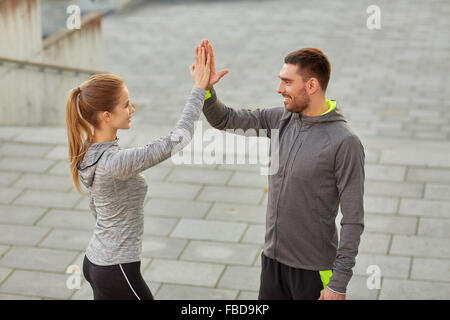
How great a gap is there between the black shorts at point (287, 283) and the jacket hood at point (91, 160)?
3.62ft

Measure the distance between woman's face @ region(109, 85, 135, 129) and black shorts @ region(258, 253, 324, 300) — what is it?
1.13 meters

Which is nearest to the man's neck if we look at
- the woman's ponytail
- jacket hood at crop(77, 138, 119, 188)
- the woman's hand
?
the woman's hand

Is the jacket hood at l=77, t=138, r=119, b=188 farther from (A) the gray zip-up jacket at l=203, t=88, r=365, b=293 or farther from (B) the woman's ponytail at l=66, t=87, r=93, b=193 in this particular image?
A: (A) the gray zip-up jacket at l=203, t=88, r=365, b=293

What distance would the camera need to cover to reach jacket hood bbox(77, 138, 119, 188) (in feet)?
12.4

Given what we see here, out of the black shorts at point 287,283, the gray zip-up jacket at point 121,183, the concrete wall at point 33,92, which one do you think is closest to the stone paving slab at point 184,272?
the black shorts at point 287,283

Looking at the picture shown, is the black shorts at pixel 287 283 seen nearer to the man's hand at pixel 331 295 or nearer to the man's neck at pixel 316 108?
the man's hand at pixel 331 295

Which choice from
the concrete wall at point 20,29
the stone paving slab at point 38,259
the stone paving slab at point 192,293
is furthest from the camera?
the concrete wall at point 20,29

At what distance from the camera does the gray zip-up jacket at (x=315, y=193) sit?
3.78 m

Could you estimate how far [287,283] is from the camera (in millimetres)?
4113

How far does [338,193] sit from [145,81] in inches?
433

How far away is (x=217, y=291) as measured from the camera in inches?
237

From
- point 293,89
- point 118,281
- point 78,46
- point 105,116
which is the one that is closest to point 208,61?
point 293,89

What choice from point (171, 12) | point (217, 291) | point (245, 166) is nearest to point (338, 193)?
point (217, 291)

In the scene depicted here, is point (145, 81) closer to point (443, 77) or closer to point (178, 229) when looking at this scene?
point (443, 77)
